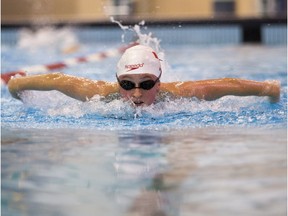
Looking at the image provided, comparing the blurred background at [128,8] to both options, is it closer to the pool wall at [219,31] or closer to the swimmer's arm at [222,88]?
the pool wall at [219,31]

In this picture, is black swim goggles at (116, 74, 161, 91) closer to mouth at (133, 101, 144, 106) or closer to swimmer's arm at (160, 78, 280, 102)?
mouth at (133, 101, 144, 106)

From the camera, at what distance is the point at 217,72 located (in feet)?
21.3

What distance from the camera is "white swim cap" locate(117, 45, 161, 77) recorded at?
11.3 feet

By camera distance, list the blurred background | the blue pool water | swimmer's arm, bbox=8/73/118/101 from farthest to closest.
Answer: the blurred background, swimmer's arm, bbox=8/73/118/101, the blue pool water

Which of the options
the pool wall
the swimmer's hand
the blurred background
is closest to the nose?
the swimmer's hand

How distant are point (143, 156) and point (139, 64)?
1.15m

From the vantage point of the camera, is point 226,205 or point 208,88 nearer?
point 226,205

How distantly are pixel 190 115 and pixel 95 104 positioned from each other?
0.52 meters

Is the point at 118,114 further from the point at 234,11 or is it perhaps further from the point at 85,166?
the point at 234,11

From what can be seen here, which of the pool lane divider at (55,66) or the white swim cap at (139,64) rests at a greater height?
the white swim cap at (139,64)

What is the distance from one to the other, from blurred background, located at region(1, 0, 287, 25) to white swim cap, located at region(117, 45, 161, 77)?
9.09 metres

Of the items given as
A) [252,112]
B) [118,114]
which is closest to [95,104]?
[118,114]

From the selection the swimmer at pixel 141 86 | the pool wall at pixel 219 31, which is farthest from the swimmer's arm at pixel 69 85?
the pool wall at pixel 219 31

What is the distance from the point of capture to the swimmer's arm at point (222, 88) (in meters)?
3.56
